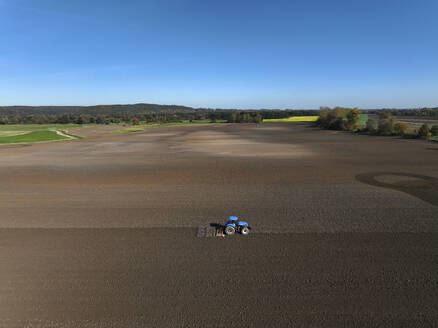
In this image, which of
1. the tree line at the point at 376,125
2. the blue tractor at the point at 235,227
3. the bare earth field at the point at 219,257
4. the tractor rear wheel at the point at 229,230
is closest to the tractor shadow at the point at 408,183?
the bare earth field at the point at 219,257

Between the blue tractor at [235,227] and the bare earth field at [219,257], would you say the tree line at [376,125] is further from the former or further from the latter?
the blue tractor at [235,227]

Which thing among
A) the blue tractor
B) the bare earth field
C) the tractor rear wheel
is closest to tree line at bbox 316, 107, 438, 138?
the bare earth field

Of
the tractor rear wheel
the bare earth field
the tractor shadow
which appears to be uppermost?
the tractor shadow

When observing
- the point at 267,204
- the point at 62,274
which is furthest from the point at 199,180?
the point at 62,274

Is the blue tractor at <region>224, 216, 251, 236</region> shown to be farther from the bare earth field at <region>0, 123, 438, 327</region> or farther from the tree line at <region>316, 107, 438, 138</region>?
the tree line at <region>316, 107, 438, 138</region>

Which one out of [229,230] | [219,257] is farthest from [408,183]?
[219,257]

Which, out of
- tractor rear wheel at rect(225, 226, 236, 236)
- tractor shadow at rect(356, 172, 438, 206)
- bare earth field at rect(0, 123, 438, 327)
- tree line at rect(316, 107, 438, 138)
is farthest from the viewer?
tree line at rect(316, 107, 438, 138)
